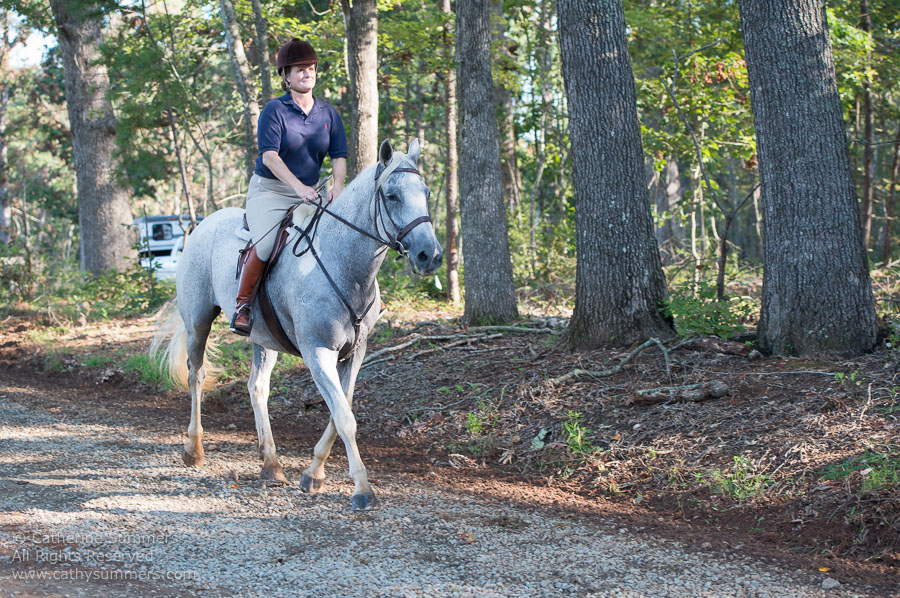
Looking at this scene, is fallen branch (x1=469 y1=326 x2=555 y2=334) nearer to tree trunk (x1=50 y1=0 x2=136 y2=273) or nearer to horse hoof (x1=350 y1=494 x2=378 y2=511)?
horse hoof (x1=350 y1=494 x2=378 y2=511)

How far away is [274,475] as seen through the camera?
6.07 m

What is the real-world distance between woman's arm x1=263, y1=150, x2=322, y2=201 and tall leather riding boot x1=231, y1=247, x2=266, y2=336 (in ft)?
2.23

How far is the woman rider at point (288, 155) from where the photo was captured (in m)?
5.78

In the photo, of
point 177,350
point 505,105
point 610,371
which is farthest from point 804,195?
point 505,105

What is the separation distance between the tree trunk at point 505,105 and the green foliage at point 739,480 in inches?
462

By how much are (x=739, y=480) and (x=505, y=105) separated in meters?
14.7

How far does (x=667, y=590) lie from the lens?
3.96m

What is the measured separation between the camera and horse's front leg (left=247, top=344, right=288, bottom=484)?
20.1 ft

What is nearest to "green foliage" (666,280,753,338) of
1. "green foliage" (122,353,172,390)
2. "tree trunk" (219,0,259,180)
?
"green foliage" (122,353,172,390)

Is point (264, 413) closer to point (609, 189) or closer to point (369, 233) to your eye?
point (369, 233)

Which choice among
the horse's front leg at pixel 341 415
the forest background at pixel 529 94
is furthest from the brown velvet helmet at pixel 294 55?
the forest background at pixel 529 94

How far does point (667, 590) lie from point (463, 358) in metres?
5.42

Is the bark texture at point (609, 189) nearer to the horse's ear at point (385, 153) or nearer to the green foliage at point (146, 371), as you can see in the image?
the horse's ear at point (385, 153)

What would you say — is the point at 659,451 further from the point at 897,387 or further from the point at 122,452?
the point at 122,452
